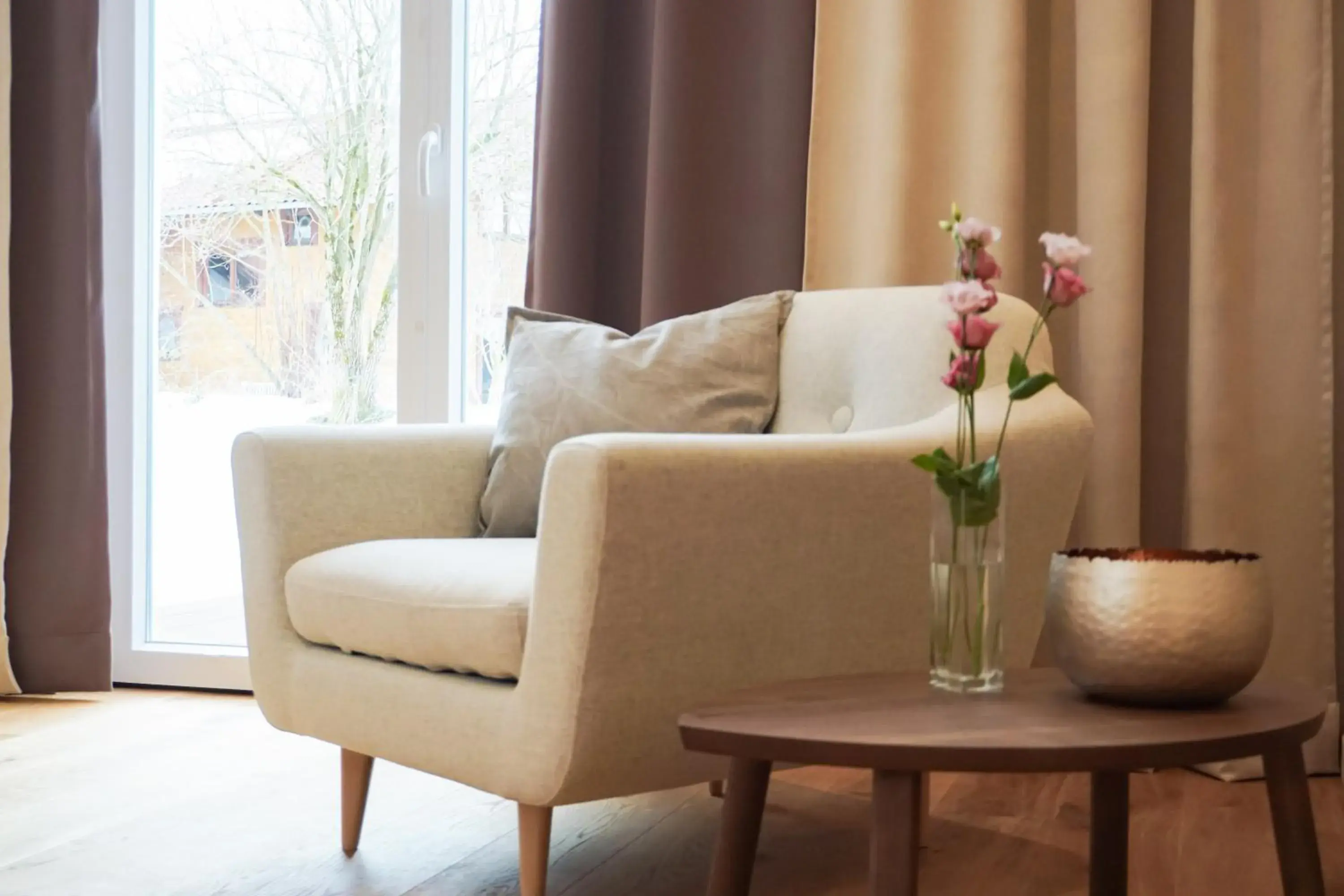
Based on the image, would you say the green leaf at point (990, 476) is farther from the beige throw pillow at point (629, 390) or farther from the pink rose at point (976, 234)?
the beige throw pillow at point (629, 390)

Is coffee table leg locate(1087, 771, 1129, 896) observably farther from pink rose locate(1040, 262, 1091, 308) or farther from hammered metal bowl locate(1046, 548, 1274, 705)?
pink rose locate(1040, 262, 1091, 308)

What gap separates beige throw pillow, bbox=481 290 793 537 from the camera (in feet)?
7.04

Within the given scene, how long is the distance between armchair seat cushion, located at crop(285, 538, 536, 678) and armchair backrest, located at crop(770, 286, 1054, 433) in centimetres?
51

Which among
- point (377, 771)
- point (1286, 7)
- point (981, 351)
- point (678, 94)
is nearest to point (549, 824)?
point (981, 351)

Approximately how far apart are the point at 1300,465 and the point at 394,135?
6.99ft

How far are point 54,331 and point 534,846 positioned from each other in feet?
7.13

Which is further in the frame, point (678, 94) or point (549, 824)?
point (678, 94)

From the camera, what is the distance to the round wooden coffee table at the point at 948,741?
1051 mm

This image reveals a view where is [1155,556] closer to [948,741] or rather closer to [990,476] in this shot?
[990,476]

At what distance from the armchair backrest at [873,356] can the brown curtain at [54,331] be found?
1.83 metres

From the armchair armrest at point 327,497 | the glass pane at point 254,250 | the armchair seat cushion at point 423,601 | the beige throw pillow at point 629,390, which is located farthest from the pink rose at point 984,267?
the glass pane at point 254,250

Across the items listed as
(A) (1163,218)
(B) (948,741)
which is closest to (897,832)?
(B) (948,741)

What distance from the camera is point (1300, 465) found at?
7.99ft

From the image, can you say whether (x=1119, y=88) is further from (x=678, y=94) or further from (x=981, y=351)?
(x=981, y=351)
